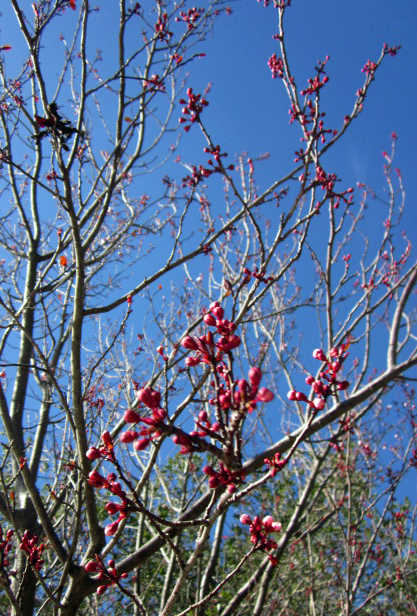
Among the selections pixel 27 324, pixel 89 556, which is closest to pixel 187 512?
pixel 89 556

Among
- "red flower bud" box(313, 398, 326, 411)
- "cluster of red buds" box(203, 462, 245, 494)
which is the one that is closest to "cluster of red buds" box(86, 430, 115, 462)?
"cluster of red buds" box(203, 462, 245, 494)

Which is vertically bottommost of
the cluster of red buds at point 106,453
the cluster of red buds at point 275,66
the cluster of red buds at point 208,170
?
the cluster of red buds at point 106,453

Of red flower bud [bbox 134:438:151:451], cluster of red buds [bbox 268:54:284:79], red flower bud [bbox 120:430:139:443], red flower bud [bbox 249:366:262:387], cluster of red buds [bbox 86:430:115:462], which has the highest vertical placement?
cluster of red buds [bbox 268:54:284:79]

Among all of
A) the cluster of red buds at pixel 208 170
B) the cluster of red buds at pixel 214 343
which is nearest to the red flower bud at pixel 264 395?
the cluster of red buds at pixel 214 343

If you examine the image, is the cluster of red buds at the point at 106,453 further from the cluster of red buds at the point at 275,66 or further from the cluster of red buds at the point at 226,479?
the cluster of red buds at the point at 275,66

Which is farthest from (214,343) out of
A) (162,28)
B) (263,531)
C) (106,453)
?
(162,28)

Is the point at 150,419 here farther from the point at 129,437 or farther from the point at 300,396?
the point at 300,396

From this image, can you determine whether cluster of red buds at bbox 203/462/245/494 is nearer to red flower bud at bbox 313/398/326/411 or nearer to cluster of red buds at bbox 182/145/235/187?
red flower bud at bbox 313/398/326/411

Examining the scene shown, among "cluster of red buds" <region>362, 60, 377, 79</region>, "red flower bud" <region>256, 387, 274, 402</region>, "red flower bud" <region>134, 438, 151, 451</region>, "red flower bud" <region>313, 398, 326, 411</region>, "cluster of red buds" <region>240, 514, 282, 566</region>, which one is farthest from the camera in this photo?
"cluster of red buds" <region>362, 60, 377, 79</region>

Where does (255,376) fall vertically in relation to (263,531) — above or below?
above

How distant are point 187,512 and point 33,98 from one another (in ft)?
12.9

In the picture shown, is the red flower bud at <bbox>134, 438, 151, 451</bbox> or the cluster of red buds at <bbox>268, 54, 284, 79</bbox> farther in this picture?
the cluster of red buds at <bbox>268, 54, 284, 79</bbox>

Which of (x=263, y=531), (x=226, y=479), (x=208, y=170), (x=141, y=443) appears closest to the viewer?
(x=141, y=443)

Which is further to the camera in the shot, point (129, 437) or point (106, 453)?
point (106, 453)
